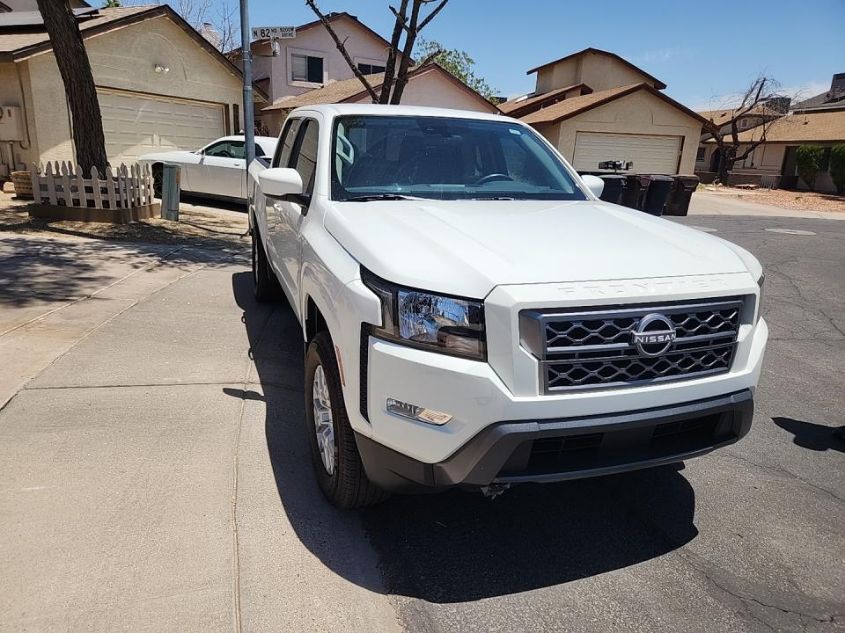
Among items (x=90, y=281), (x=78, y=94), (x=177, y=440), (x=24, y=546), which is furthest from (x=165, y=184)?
(x=24, y=546)

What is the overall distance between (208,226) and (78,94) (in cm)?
283

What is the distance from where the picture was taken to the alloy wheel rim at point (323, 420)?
2881 millimetres

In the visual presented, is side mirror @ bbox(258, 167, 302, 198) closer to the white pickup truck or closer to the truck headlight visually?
the white pickup truck

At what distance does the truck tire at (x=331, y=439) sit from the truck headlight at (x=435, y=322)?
0.55m

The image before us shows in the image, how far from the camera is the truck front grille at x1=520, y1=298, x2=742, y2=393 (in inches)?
87.3

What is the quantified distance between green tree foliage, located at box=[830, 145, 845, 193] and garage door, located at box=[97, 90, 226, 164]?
98.8 ft

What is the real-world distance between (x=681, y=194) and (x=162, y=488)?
16462 mm

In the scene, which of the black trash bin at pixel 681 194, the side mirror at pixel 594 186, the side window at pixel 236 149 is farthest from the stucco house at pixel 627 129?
the side mirror at pixel 594 186

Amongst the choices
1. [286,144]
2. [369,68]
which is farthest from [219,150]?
[369,68]

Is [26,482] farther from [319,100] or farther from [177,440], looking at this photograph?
[319,100]

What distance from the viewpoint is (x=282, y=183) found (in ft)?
11.3

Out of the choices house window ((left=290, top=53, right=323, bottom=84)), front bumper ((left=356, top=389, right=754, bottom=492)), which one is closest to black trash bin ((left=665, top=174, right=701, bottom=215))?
front bumper ((left=356, top=389, right=754, bottom=492))

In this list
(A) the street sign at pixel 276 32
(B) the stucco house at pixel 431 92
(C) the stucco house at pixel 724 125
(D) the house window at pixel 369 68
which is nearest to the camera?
(A) the street sign at pixel 276 32

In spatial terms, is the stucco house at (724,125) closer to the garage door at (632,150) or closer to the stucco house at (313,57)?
the garage door at (632,150)
